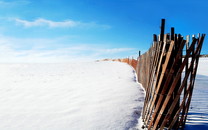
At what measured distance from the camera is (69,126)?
143 inches

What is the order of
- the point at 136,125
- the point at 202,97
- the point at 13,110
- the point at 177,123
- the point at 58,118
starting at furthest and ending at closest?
1. the point at 202,97
2. the point at 13,110
3. the point at 58,118
4. the point at 136,125
5. the point at 177,123

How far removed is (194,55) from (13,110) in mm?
4615

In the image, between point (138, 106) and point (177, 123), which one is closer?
point (177, 123)

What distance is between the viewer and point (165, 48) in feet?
9.71

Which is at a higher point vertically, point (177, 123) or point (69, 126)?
point (177, 123)

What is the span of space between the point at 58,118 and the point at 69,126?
0.58 metres

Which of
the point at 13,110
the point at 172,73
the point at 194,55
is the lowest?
the point at 13,110

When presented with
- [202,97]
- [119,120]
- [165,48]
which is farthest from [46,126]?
[202,97]

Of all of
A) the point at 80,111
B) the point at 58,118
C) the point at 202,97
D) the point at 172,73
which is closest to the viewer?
the point at 172,73

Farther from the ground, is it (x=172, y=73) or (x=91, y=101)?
(x=172, y=73)

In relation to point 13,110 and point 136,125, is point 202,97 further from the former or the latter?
point 13,110

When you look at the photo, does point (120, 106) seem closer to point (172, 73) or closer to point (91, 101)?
point (91, 101)

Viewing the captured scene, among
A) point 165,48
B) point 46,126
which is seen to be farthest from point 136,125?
point 46,126

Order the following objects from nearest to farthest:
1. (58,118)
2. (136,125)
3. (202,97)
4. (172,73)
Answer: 1. (172,73)
2. (136,125)
3. (58,118)
4. (202,97)
